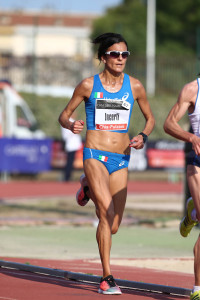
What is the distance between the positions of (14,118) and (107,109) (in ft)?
75.1

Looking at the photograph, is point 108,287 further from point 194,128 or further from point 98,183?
point 194,128

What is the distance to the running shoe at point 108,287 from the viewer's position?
27.3 feet

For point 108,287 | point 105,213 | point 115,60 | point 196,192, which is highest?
point 115,60

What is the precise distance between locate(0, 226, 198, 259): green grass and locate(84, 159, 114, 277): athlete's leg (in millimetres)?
3521

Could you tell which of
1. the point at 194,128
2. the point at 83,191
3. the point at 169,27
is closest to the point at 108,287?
the point at 83,191

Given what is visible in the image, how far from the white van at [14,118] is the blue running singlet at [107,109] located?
22202mm

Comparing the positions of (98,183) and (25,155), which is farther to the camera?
(25,155)

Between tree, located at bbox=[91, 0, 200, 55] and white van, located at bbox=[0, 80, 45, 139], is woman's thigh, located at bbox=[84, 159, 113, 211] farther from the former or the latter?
tree, located at bbox=[91, 0, 200, 55]

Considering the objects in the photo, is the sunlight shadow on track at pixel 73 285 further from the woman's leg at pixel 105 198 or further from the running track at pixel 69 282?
the woman's leg at pixel 105 198

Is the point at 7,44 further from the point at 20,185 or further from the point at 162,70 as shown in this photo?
the point at 20,185

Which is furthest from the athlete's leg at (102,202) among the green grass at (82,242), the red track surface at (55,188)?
the red track surface at (55,188)

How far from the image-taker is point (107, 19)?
83.7 m

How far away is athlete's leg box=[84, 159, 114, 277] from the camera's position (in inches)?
337

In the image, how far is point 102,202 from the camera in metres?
8.64
